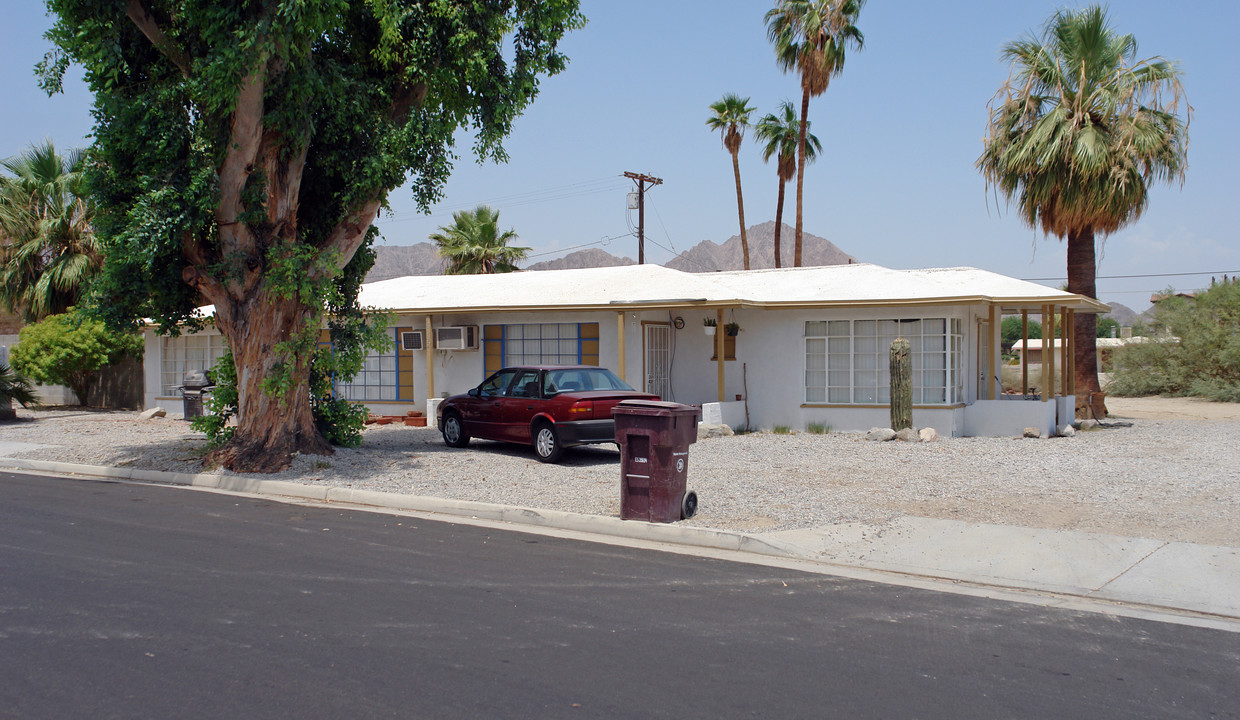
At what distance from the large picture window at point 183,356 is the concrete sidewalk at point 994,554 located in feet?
56.1

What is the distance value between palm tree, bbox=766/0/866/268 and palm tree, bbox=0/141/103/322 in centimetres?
2298

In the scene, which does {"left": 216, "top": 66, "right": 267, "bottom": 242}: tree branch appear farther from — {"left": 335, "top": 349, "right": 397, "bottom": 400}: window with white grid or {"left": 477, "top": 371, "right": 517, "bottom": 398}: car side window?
{"left": 335, "top": 349, "right": 397, "bottom": 400}: window with white grid

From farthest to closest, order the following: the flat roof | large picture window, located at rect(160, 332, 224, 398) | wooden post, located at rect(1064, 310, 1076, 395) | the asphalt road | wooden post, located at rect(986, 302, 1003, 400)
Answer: large picture window, located at rect(160, 332, 224, 398), wooden post, located at rect(1064, 310, 1076, 395), wooden post, located at rect(986, 302, 1003, 400), the flat roof, the asphalt road

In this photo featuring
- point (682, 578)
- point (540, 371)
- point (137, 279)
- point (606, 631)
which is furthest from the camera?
point (540, 371)

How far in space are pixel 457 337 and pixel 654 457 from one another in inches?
489

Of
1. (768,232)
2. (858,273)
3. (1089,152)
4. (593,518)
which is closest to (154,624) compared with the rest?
(593,518)

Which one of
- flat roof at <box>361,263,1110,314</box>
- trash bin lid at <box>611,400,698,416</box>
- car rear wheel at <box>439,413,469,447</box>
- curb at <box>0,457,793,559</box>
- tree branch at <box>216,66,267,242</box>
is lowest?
curb at <box>0,457,793,559</box>

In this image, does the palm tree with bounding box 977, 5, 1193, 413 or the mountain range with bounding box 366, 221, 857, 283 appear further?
the mountain range with bounding box 366, 221, 857, 283

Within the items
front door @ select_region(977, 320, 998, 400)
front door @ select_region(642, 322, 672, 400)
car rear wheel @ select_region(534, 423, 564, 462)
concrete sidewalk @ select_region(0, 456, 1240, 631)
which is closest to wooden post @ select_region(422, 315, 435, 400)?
front door @ select_region(642, 322, 672, 400)

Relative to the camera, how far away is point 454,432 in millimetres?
15859

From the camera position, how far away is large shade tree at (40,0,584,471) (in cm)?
1184

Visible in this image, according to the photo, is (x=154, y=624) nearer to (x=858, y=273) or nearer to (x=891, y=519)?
(x=891, y=519)

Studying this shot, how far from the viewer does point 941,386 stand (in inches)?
707

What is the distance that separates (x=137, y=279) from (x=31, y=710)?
408 inches
